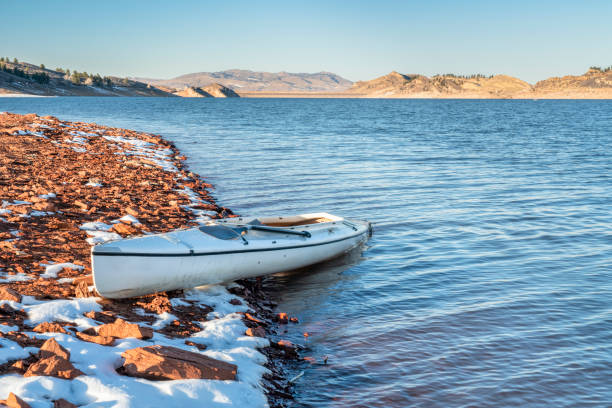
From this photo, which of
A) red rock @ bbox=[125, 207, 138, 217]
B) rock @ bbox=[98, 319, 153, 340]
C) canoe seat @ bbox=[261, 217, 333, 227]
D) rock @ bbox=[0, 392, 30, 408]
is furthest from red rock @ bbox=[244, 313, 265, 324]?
red rock @ bbox=[125, 207, 138, 217]

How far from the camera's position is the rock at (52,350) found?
6656 mm

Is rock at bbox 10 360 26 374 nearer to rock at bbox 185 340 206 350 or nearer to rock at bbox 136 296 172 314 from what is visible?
rock at bbox 185 340 206 350

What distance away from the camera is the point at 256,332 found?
9.39 metres

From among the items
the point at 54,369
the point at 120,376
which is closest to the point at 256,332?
the point at 120,376

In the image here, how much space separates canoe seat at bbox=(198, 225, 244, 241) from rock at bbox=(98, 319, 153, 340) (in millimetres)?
4021

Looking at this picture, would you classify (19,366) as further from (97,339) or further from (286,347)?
(286,347)

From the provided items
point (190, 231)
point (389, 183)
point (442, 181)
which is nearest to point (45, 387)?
point (190, 231)

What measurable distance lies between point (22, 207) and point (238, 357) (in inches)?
332

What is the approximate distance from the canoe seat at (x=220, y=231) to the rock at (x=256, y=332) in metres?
2.89

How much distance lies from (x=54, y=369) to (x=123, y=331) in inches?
61.7

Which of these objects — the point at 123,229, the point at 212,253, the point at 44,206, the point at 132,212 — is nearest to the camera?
the point at 212,253

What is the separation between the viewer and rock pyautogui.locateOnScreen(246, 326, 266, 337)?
9.28 metres

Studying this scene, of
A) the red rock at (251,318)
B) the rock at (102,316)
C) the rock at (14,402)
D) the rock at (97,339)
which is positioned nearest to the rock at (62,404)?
the rock at (14,402)

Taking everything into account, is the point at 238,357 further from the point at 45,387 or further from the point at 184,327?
the point at 45,387
